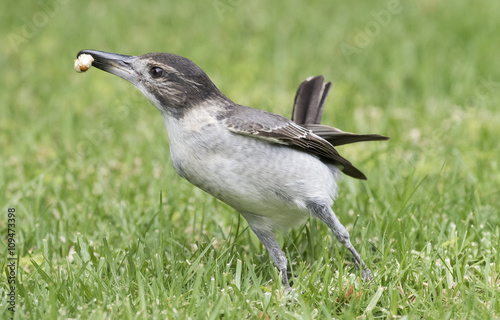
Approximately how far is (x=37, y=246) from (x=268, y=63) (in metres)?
5.16

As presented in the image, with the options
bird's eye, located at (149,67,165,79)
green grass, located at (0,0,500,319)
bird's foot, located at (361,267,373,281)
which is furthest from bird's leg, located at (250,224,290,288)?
bird's eye, located at (149,67,165,79)

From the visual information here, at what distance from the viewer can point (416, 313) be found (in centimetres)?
393

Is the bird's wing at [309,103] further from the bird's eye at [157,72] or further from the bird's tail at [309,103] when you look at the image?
the bird's eye at [157,72]

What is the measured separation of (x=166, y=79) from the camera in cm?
438

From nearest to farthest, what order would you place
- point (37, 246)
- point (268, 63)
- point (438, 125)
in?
point (37, 246), point (438, 125), point (268, 63)

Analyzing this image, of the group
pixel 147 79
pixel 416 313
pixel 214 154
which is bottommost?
pixel 416 313

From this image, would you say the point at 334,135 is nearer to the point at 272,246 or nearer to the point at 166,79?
the point at 272,246

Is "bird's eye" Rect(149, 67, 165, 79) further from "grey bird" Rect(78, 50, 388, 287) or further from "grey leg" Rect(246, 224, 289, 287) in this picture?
"grey leg" Rect(246, 224, 289, 287)

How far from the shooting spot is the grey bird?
13.8 feet

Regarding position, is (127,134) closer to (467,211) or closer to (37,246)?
(37,246)

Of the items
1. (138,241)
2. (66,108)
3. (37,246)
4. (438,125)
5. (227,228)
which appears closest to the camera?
(138,241)

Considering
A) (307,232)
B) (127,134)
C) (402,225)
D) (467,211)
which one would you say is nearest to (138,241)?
(307,232)

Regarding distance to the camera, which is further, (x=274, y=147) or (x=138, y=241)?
(x=138, y=241)

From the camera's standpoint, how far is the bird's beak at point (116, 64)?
4.43 metres
